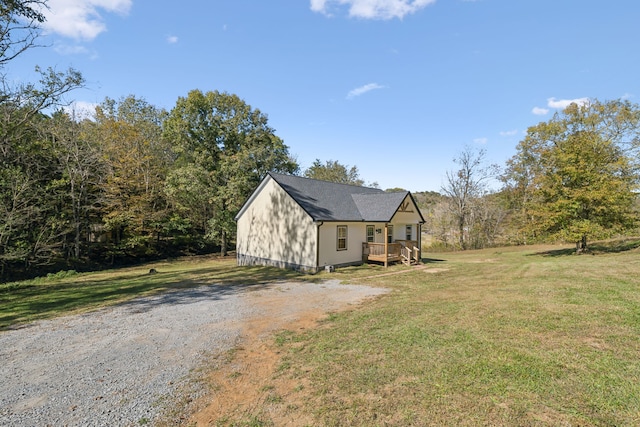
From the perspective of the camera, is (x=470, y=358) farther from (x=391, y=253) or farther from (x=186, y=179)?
(x=186, y=179)

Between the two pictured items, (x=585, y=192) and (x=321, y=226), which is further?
(x=585, y=192)

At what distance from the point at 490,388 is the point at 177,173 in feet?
84.2

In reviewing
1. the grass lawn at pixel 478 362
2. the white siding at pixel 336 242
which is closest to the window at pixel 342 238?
the white siding at pixel 336 242

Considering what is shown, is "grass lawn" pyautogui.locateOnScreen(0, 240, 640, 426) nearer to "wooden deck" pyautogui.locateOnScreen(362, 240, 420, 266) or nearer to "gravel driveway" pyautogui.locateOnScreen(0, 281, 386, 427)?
"gravel driveway" pyautogui.locateOnScreen(0, 281, 386, 427)

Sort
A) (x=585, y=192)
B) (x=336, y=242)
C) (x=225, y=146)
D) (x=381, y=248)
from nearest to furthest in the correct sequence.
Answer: (x=336, y=242) → (x=381, y=248) → (x=585, y=192) → (x=225, y=146)

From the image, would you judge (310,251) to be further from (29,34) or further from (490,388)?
(29,34)

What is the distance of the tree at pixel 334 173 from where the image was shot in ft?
153

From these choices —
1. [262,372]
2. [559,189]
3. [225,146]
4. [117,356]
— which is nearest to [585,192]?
[559,189]

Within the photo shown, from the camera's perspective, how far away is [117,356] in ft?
19.1

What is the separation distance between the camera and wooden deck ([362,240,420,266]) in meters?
17.9

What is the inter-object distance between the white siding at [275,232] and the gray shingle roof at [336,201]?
1.78ft

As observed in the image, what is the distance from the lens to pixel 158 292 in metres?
11.7

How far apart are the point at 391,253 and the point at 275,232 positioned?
7137 mm

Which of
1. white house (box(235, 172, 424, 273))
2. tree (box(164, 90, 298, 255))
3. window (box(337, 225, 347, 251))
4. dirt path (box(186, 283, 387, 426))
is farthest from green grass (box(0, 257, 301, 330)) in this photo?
tree (box(164, 90, 298, 255))
